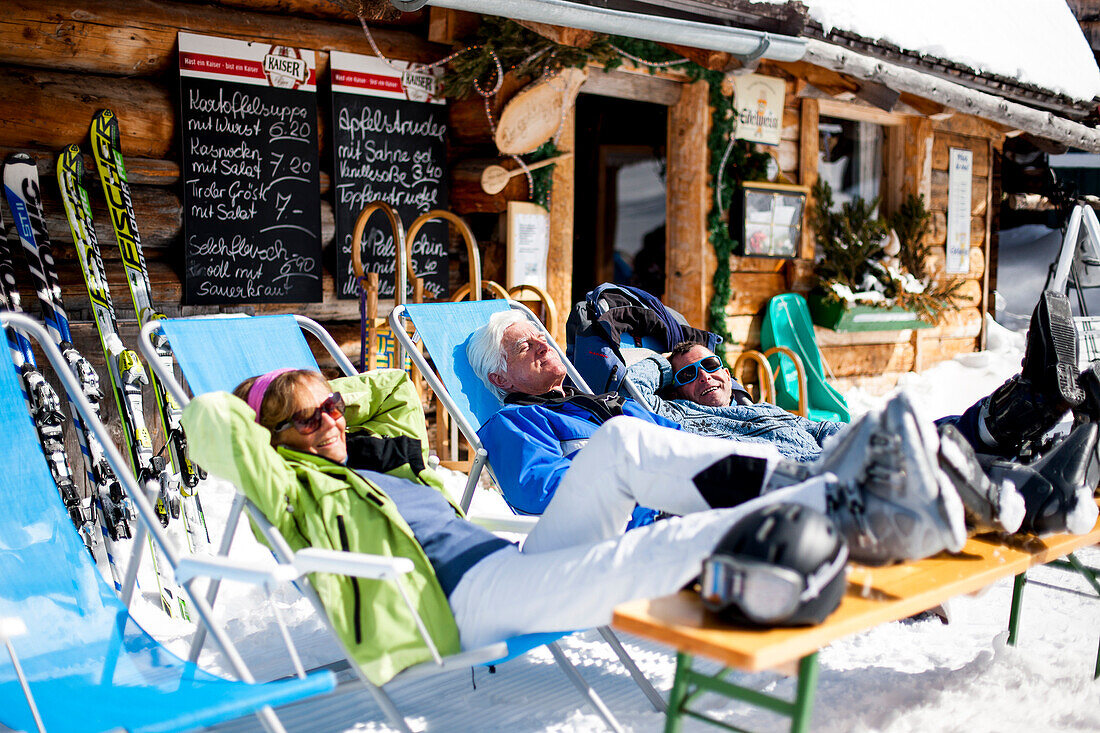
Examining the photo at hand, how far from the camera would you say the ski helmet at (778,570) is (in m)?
1.37

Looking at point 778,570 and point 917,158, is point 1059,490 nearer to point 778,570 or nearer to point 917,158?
point 778,570

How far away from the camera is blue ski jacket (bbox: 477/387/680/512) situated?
245cm

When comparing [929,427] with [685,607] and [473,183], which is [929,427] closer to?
[685,607]

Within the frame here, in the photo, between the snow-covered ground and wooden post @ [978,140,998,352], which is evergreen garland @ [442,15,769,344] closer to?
the snow-covered ground

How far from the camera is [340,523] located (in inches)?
77.1

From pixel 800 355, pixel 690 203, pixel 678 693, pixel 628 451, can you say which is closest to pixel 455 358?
pixel 628 451

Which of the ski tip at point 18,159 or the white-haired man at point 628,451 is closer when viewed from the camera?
the white-haired man at point 628,451

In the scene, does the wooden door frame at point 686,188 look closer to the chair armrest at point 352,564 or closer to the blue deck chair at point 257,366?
the blue deck chair at point 257,366

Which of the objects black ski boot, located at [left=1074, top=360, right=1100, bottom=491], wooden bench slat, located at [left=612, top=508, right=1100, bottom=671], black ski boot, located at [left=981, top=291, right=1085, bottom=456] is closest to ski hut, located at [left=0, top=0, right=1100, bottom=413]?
black ski boot, located at [left=981, top=291, right=1085, bottom=456]

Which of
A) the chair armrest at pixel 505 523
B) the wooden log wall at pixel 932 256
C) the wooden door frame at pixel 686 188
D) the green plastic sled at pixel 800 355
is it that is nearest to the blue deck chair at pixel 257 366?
the chair armrest at pixel 505 523

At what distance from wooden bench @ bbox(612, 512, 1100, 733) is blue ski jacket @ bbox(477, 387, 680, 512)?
0.84 metres

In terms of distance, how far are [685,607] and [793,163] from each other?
545cm

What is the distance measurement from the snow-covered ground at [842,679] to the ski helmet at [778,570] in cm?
90

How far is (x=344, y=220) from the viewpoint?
458cm
